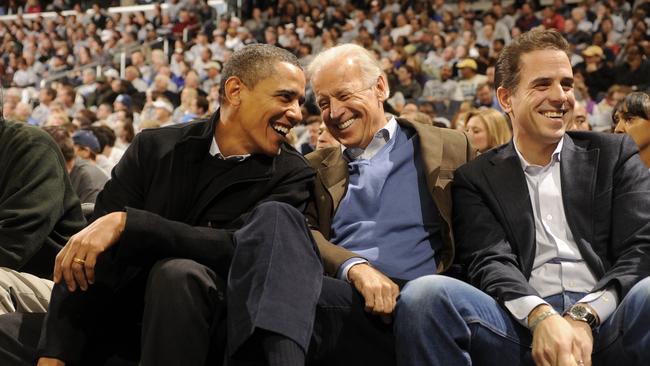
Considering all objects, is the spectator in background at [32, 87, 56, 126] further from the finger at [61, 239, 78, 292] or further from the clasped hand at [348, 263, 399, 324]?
the clasped hand at [348, 263, 399, 324]

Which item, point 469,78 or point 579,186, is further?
point 469,78

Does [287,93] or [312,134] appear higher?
[287,93]

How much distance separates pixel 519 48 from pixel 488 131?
2.07m

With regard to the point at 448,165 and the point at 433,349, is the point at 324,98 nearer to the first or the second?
the point at 448,165

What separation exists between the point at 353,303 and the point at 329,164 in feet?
2.14

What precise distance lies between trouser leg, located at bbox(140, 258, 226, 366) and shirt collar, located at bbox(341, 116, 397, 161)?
33.0 inches

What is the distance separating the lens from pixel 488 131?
4285 mm

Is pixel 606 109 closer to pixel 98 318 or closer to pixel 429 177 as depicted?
pixel 429 177

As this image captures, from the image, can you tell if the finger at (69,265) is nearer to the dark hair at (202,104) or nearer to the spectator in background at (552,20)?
the dark hair at (202,104)

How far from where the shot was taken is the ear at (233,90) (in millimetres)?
2379

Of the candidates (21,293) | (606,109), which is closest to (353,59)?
(21,293)

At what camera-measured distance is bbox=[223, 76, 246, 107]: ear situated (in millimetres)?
2379

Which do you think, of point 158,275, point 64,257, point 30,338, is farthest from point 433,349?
point 30,338

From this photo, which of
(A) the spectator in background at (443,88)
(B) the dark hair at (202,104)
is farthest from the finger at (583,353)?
(B) the dark hair at (202,104)
